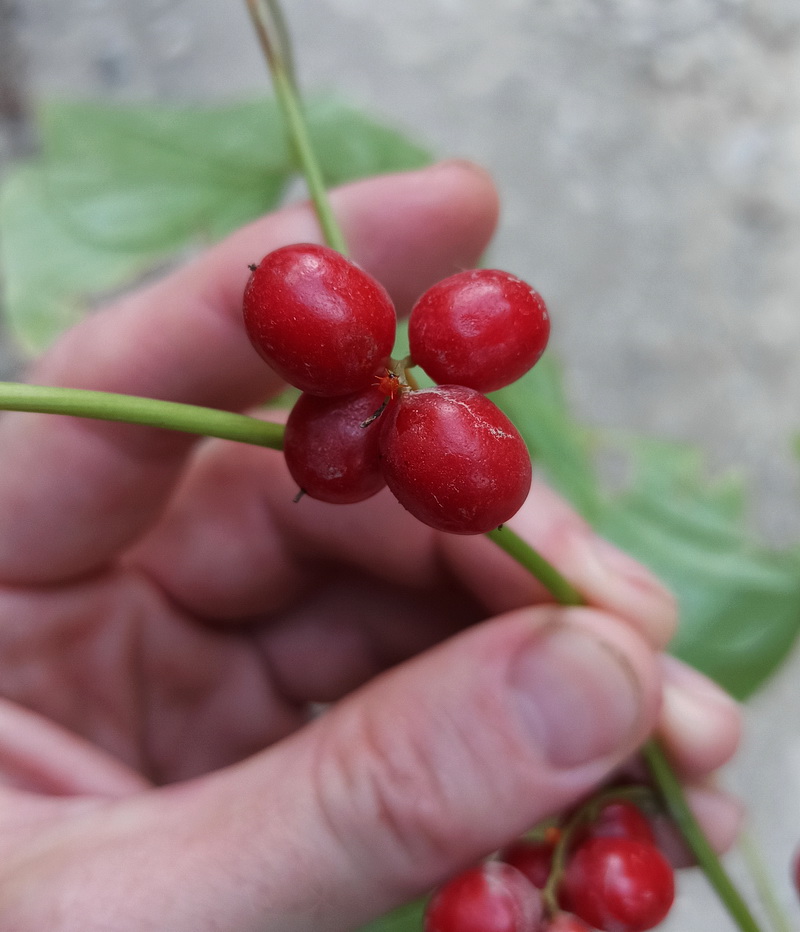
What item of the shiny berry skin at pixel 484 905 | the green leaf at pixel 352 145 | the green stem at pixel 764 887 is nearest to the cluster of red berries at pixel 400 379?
the shiny berry skin at pixel 484 905

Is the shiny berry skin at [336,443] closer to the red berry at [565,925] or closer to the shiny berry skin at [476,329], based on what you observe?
the shiny berry skin at [476,329]

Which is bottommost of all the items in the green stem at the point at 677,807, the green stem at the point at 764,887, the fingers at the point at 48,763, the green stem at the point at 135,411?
the green stem at the point at 764,887

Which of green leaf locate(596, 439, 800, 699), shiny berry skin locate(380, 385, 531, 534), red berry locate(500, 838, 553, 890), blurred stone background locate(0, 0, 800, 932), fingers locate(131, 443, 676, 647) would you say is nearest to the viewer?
shiny berry skin locate(380, 385, 531, 534)

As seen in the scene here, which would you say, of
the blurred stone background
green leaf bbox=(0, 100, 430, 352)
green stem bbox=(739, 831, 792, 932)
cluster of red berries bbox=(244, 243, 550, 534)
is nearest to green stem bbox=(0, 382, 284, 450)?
cluster of red berries bbox=(244, 243, 550, 534)

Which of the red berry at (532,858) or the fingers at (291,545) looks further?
the fingers at (291,545)

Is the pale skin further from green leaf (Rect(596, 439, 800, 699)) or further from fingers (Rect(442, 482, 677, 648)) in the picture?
green leaf (Rect(596, 439, 800, 699))

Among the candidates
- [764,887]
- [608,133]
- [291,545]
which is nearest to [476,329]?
[291,545]

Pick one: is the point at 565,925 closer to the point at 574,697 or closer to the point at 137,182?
the point at 574,697
